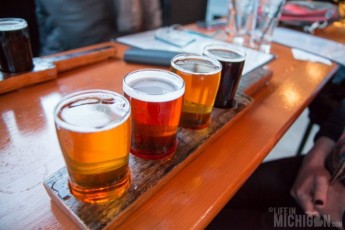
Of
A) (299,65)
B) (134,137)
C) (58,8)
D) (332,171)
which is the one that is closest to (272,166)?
(332,171)

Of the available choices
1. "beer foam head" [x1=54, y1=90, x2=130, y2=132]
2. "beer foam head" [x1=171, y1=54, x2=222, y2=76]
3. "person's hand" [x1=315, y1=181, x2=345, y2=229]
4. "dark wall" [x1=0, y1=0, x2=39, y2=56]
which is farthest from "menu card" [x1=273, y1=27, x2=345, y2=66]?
"dark wall" [x1=0, y1=0, x2=39, y2=56]

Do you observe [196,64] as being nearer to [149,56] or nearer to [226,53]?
[226,53]

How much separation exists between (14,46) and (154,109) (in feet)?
1.38

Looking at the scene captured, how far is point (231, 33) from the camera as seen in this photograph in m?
1.19

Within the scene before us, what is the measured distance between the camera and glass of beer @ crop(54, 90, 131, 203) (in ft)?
0.99

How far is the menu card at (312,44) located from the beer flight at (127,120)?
68 centimetres

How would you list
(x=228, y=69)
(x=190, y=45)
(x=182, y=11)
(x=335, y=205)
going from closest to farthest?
(x=228, y=69)
(x=335, y=205)
(x=190, y=45)
(x=182, y=11)

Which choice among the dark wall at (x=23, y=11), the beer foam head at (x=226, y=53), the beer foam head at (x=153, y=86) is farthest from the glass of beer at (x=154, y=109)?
the dark wall at (x=23, y=11)

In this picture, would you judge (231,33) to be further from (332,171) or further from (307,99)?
(332,171)

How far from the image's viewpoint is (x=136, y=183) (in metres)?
0.39

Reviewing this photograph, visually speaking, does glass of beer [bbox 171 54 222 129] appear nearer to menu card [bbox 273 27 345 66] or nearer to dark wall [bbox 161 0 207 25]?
menu card [bbox 273 27 345 66]

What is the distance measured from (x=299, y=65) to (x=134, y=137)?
2.42ft

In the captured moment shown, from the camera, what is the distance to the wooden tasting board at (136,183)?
0.34 metres

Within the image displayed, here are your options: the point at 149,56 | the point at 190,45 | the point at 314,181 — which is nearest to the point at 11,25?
the point at 149,56
